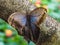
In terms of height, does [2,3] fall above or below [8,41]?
above

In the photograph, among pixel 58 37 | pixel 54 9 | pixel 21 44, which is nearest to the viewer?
pixel 58 37

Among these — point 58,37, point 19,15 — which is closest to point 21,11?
point 19,15

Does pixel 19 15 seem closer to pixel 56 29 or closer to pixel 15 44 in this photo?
pixel 56 29

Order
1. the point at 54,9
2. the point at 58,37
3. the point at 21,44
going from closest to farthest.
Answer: the point at 58,37
the point at 21,44
the point at 54,9
